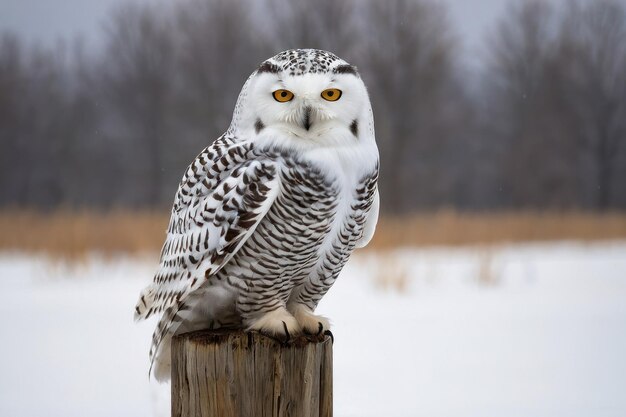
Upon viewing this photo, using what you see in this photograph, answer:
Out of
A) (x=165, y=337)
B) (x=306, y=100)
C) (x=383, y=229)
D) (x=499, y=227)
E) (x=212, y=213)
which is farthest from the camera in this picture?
(x=499, y=227)

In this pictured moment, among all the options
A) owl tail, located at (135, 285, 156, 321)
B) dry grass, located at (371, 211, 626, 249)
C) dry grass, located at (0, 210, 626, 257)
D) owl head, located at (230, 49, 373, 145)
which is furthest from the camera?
dry grass, located at (371, 211, 626, 249)

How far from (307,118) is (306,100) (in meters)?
0.04

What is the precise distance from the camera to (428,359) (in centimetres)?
369

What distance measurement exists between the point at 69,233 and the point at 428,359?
3.77 m

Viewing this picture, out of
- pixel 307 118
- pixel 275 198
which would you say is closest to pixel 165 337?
pixel 275 198

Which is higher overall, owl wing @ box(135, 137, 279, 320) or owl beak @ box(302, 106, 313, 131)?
owl beak @ box(302, 106, 313, 131)

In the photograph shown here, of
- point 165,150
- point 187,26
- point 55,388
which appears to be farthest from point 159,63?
point 55,388

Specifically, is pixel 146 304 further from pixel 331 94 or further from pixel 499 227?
pixel 499 227

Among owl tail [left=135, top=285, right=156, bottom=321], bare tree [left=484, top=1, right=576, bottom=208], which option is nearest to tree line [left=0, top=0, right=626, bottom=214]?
bare tree [left=484, top=1, right=576, bottom=208]

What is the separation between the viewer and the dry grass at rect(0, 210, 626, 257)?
5977 millimetres

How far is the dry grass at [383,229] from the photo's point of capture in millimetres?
5977

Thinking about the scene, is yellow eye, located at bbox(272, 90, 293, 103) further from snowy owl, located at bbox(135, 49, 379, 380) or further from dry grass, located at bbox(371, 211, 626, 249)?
dry grass, located at bbox(371, 211, 626, 249)

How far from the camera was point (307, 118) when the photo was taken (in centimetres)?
151

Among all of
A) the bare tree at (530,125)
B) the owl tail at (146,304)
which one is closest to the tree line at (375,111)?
the bare tree at (530,125)
